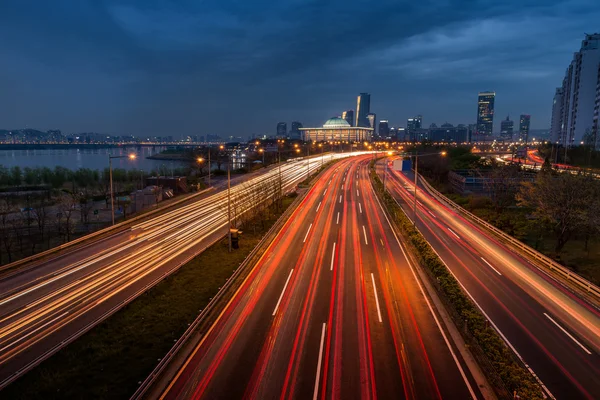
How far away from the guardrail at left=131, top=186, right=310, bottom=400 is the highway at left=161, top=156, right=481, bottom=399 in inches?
24.9

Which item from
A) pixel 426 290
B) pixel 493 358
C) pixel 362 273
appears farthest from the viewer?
pixel 362 273

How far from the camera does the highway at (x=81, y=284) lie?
14773mm

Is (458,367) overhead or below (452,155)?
below

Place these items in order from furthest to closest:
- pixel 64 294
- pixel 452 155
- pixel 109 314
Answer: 1. pixel 452 155
2. pixel 64 294
3. pixel 109 314

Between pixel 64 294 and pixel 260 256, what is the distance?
1227 cm

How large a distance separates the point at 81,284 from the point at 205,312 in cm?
891

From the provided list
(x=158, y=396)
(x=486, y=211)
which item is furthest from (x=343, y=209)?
(x=158, y=396)

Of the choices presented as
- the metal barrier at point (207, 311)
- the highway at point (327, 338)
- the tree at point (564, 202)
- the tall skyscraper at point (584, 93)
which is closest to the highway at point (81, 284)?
the metal barrier at point (207, 311)

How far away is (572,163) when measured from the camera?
8919 cm

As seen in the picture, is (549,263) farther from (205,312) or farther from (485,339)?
(205,312)

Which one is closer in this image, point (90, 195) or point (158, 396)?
point (158, 396)

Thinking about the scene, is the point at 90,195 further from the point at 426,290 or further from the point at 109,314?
the point at 426,290

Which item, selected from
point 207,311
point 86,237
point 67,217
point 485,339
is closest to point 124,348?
point 207,311

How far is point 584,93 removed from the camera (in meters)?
137
